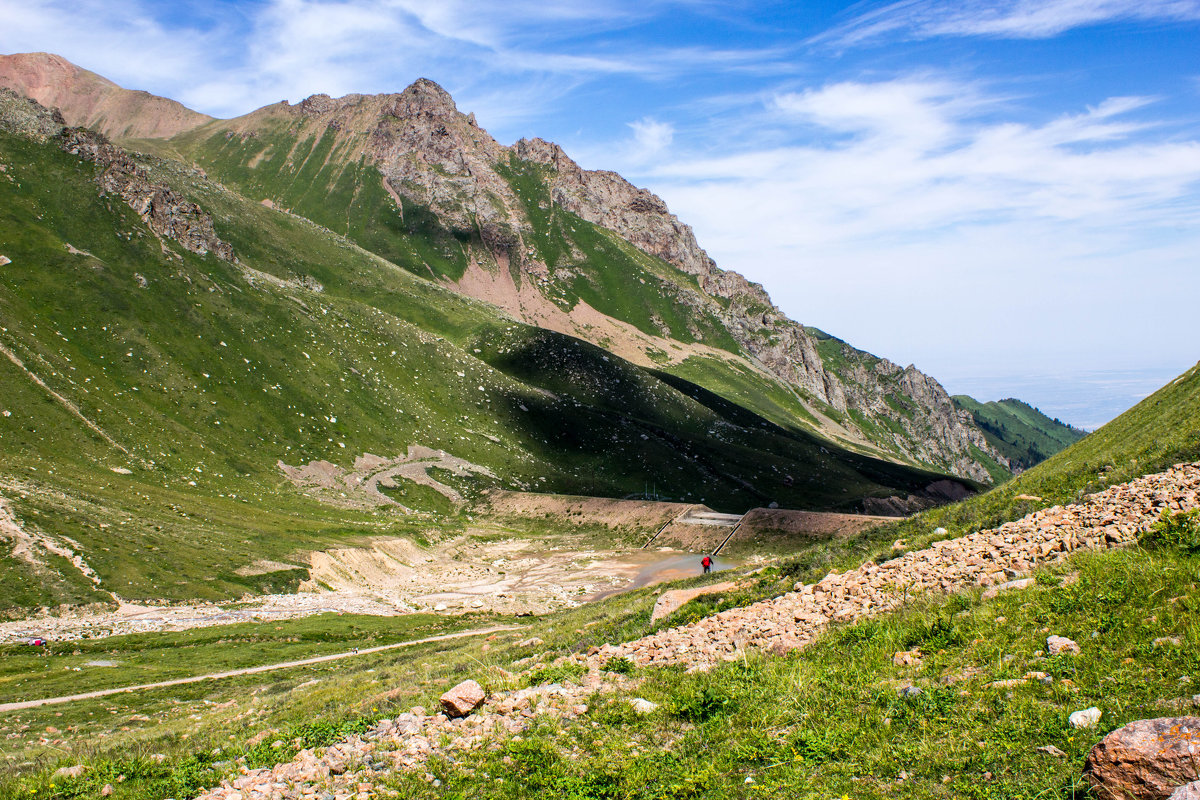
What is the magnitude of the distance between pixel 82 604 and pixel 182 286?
299 feet

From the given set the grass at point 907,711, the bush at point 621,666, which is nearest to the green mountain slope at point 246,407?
the bush at point 621,666

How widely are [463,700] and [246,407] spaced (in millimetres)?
110635

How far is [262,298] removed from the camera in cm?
13800

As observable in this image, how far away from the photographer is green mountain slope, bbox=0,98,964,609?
219 feet

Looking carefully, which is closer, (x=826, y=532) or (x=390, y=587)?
(x=390, y=587)

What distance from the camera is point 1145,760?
23.4ft

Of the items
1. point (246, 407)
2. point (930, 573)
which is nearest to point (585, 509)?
point (246, 407)

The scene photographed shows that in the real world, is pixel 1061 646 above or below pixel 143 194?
below

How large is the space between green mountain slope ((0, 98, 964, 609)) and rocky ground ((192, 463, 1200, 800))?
4992cm

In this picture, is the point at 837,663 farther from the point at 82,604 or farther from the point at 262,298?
the point at 262,298

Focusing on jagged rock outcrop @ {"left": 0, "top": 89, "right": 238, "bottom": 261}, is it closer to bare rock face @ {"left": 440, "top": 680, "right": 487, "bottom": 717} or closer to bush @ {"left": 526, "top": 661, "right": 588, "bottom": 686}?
bush @ {"left": 526, "top": 661, "right": 588, "bottom": 686}

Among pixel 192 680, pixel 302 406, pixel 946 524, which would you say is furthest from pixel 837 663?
pixel 302 406

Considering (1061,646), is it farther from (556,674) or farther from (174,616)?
(174,616)

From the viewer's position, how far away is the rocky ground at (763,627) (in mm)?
12375
